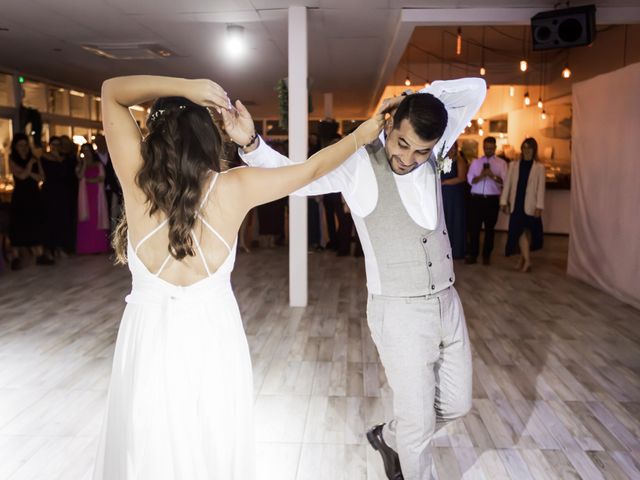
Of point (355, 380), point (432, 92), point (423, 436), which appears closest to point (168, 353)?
point (423, 436)

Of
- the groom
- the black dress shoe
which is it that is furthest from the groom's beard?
the black dress shoe

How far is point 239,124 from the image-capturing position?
1.71 meters

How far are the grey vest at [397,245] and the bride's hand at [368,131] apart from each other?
0.66 ft

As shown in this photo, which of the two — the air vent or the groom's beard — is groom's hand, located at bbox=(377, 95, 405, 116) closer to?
the groom's beard

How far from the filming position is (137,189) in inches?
60.3

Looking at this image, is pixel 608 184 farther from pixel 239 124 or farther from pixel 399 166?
pixel 239 124

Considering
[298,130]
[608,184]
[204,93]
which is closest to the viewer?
[204,93]

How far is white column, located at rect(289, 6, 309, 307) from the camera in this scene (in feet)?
17.3

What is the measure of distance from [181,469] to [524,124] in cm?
1205

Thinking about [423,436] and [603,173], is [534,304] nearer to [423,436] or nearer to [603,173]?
[603,173]

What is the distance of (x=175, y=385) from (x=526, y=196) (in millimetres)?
5918

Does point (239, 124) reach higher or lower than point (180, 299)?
higher

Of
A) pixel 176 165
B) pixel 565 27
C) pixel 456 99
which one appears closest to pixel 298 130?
pixel 565 27

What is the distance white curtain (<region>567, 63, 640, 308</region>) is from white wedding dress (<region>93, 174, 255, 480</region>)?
485 cm
